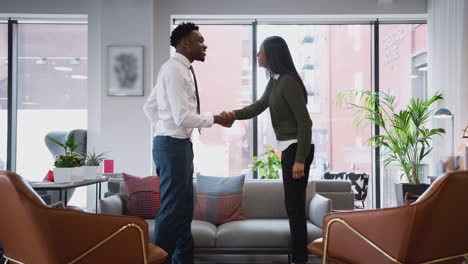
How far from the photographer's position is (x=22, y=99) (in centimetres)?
690

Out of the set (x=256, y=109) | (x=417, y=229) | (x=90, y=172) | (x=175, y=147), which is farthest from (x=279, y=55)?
(x=90, y=172)

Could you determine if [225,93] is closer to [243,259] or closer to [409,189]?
[409,189]

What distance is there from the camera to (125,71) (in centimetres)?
627

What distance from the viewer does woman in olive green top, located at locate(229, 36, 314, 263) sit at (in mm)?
2625

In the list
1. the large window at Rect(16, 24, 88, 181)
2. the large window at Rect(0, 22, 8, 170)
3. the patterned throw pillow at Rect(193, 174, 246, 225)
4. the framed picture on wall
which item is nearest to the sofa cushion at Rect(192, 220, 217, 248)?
the patterned throw pillow at Rect(193, 174, 246, 225)

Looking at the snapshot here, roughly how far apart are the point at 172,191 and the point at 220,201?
1271mm

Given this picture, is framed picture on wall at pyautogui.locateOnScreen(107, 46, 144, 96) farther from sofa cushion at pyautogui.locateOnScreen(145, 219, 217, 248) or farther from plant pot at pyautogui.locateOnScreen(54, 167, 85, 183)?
sofa cushion at pyautogui.locateOnScreen(145, 219, 217, 248)

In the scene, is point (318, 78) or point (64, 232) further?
point (318, 78)

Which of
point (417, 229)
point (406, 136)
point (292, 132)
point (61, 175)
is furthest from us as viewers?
point (406, 136)

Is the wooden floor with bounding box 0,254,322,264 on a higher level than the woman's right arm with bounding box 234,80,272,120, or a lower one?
lower

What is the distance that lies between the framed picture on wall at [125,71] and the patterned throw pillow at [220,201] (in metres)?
2.79

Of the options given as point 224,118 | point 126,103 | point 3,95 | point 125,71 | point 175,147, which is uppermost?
point 125,71

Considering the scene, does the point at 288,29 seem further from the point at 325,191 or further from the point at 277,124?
the point at 277,124

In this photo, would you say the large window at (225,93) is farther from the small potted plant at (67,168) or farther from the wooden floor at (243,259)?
the small potted plant at (67,168)
